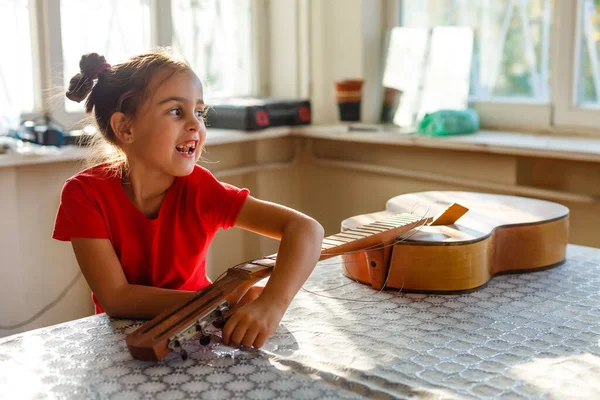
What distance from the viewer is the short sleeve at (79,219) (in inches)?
47.3

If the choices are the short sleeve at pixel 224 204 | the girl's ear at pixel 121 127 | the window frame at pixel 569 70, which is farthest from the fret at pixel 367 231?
the window frame at pixel 569 70

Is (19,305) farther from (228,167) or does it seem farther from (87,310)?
(228,167)

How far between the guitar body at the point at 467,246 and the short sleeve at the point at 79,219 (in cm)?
48

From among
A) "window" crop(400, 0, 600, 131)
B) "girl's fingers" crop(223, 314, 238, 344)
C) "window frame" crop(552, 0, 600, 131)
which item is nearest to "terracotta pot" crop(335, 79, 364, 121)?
"window" crop(400, 0, 600, 131)

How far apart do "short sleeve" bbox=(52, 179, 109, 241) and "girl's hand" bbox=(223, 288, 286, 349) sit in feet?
0.97

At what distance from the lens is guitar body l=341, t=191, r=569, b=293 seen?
4.42 feet

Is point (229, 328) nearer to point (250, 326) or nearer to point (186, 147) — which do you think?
point (250, 326)

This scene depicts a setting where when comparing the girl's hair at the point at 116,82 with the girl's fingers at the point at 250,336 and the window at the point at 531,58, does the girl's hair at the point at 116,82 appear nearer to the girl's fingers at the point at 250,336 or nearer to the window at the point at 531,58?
the girl's fingers at the point at 250,336

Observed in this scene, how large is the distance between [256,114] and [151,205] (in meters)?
1.37

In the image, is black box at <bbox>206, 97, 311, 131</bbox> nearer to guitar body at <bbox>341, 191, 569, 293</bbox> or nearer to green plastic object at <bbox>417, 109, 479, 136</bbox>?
green plastic object at <bbox>417, 109, 479, 136</bbox>

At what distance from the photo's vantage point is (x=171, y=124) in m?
1.24

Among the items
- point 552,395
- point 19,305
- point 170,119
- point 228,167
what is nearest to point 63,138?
point 19,305

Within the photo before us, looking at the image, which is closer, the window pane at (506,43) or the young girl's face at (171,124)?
the young girl's face at (171,124)

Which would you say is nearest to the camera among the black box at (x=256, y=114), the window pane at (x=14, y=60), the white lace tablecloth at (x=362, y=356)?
the white lace tablecloth at (x=362, y=356)
